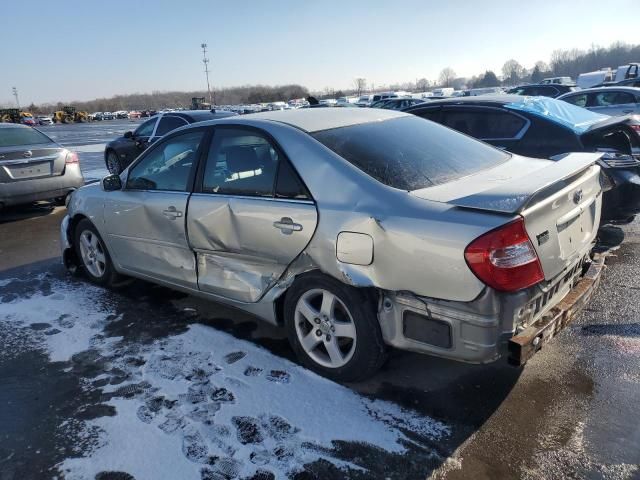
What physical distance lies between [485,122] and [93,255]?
4.51 m

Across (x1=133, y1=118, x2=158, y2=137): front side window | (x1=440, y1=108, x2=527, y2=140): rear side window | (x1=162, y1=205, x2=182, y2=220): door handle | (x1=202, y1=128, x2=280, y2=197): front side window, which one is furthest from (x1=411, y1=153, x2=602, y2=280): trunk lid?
(x1=133, y1=118, x2=158, y2=137): front side window

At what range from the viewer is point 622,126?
5.05 meters

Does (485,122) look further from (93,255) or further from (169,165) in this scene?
(93,255)

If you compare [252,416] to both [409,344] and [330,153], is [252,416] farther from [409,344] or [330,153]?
[330,153]

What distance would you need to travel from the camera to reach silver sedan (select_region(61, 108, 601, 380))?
8.30ft

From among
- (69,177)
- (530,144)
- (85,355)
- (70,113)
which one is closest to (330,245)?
(85,355)

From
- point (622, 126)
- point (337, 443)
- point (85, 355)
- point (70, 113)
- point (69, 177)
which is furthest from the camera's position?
point (70, 113)

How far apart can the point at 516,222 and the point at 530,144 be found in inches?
138

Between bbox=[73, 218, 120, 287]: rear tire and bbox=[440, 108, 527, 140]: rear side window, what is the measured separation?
13.8 feet

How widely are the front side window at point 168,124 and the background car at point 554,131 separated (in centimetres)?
565

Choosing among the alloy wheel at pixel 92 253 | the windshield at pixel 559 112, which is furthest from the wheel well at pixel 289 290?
the windshield at pixel 559 112

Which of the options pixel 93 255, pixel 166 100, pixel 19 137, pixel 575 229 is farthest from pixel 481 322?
pixel 166 100

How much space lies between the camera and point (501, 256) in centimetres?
245

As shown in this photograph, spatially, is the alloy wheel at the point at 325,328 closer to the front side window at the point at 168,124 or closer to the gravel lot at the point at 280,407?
the gravel lot at the point at 280,407
